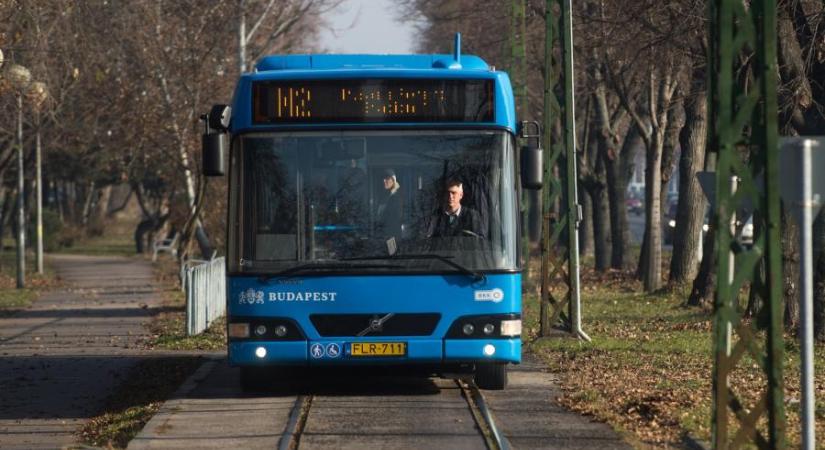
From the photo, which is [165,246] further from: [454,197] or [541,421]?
[541,421]

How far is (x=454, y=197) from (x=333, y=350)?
1679 millimetres

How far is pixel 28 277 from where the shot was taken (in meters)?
43.4

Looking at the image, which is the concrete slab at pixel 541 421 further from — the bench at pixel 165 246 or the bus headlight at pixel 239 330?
the bench at pixel 165 246

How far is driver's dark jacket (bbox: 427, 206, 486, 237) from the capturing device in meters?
13.1

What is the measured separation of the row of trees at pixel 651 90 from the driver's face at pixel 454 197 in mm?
2411

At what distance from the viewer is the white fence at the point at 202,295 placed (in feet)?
72.7

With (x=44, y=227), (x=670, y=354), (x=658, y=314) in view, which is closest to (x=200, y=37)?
(x=658, y=314)

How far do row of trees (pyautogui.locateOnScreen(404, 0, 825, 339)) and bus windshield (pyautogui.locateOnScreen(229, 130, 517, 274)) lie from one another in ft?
7.45

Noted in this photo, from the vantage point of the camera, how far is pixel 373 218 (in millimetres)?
13078

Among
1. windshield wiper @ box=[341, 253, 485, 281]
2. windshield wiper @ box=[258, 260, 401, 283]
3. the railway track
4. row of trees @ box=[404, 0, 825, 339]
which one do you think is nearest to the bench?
row of trees @ box=[404, 0, 825, 339]

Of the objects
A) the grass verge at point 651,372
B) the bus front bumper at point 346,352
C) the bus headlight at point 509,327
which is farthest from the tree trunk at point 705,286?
the bus front bumper at point 346,352

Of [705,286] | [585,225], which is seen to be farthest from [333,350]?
[585,225]

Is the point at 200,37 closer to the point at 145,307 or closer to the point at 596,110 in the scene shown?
the point at 145,307

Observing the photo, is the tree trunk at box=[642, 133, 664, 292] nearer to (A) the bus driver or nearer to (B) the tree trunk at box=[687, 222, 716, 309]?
(B) the tree trunk at box=[687, 222, 716, 309]
